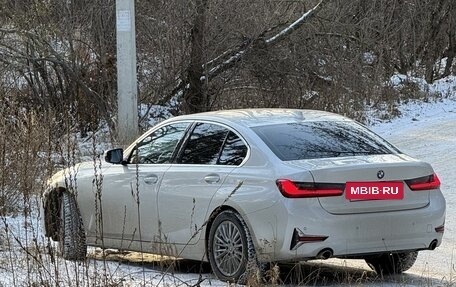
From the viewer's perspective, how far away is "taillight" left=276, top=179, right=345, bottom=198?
23.6 ft

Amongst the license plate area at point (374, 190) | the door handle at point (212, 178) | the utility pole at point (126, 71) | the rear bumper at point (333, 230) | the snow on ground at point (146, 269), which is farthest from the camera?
the utility pole at point (126, 71)

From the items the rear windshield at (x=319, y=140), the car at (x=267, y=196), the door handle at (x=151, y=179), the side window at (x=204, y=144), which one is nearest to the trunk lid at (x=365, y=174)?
the car at (x=267, y=196)

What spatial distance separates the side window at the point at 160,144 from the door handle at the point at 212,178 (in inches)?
27.8

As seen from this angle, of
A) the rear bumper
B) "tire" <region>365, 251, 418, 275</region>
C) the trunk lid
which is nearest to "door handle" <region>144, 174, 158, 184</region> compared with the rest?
the rear bumper

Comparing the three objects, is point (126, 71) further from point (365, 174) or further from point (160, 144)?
point (365, 174)

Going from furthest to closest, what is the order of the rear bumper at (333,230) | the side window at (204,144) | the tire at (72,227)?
the tire at (72,227) < the side window at (204,144) < the rear bumper at (333,230)

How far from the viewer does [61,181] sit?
9258 millimetres

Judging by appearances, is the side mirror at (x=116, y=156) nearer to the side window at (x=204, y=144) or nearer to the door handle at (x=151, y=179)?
the door handle at (x=151, y=179)

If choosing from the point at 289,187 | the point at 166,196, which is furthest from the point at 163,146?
Result: the point at 289,187

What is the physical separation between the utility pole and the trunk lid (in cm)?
833

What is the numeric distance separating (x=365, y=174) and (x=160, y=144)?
221 centimetres

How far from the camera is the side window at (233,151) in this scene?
784 centimetres

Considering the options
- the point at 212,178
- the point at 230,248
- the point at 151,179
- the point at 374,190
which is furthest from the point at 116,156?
the point at 374,190

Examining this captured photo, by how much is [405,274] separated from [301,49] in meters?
11.9
